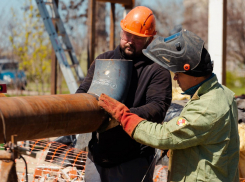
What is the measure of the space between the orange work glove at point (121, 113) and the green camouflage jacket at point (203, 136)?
0.05 meters

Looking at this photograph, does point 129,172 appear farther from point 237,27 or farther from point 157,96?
point 237,27

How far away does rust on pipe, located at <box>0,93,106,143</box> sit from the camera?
197 cm

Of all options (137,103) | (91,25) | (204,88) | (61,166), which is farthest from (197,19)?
(204,88)

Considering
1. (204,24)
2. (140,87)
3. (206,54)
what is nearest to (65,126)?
(140,87)

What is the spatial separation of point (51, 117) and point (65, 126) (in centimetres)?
14

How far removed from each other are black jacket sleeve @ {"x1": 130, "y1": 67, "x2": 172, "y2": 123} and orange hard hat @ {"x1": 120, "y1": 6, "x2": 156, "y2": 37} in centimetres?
35

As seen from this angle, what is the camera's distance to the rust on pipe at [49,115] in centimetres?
197

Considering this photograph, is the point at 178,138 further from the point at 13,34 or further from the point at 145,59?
the point at 13,34

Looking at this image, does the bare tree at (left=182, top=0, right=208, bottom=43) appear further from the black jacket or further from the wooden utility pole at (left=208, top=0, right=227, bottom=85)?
the black jacket

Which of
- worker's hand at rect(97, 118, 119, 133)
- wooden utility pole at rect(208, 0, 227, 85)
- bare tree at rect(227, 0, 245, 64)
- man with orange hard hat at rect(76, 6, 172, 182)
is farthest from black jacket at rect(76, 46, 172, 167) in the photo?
bare tree at rect(227, 0, 245, 64)

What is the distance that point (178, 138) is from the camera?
6.60ft

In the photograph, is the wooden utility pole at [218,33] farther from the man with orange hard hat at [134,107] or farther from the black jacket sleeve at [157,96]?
the black jacket sleeve at [157,96]

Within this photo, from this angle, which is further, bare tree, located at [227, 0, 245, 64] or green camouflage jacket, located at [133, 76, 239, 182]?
bare tree, located at [227, 0, 245, 64]

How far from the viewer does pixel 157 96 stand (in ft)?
8.37
